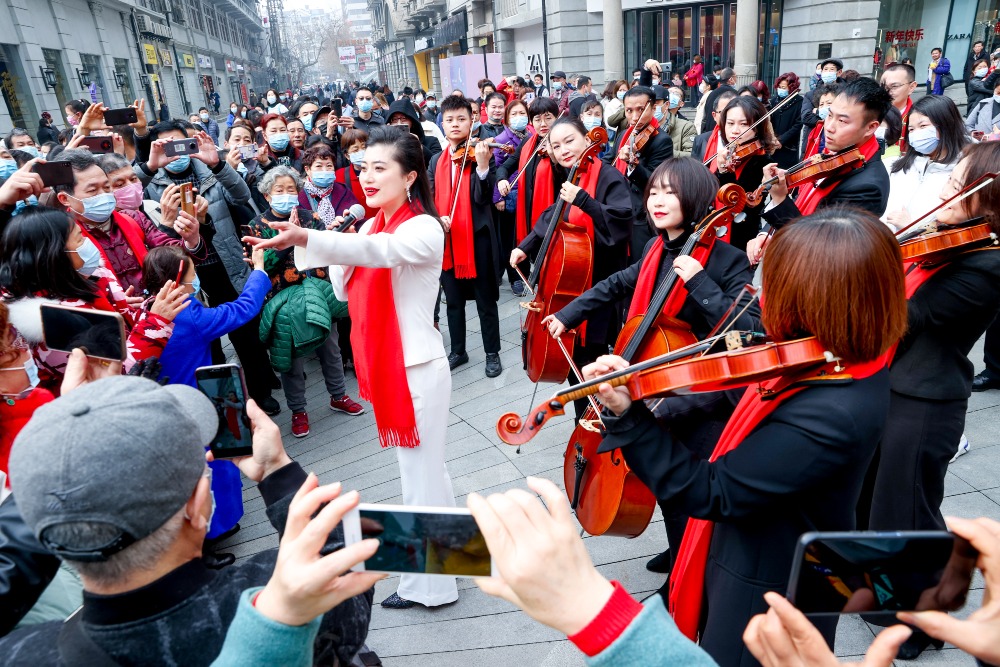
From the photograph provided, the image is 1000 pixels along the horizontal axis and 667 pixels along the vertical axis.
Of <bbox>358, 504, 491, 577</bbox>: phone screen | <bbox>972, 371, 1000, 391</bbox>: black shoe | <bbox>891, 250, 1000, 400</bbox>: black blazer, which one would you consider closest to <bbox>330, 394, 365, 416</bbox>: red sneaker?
<bbox>891, 250, 1000, 400</bbox>: black blazer

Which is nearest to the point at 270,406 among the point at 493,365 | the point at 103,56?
the point at 493,365

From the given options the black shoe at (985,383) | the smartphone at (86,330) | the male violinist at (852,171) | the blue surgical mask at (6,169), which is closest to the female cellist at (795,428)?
the smartphone at (86,330)

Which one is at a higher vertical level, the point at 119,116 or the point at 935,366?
the point at 119,116

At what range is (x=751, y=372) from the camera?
57.4 inches

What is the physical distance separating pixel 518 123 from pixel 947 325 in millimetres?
5147

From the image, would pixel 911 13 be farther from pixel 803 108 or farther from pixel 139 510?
pixel 139 510

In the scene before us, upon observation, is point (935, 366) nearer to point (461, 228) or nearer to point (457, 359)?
point (461, 228)

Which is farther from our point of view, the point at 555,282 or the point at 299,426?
the point at 299,426

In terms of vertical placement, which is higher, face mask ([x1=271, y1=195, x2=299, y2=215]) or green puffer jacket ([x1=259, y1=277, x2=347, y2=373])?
face mask ([x1=271, y1=195, x2=299, y2=215])

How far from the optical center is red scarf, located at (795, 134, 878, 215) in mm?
3311

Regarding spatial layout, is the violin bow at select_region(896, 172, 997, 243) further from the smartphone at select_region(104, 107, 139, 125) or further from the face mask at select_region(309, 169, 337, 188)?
the smartphone at select_region(104, 107, 139, 125)

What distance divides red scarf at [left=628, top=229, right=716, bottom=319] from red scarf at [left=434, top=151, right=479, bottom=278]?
7.37 feet

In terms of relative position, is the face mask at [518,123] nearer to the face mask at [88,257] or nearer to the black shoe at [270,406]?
the black shoe at [270,406]

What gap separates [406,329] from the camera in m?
2.66
